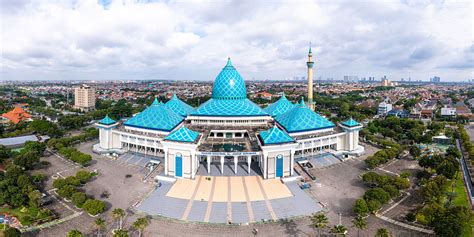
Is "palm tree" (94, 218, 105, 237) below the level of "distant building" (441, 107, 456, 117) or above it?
below

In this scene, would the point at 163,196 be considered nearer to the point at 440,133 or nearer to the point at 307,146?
the point at 307,146

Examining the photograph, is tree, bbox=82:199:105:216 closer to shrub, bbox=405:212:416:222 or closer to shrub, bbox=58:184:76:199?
shrub, bbox=58:184:76:199

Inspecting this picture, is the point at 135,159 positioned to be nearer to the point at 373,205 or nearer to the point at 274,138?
the point at 274,138

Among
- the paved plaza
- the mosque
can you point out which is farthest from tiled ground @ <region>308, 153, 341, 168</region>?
the paved plaza

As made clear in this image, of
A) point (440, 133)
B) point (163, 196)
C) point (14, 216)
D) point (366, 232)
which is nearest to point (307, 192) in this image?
point (366, 232)

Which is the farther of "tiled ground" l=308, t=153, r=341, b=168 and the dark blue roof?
the dark blue roof

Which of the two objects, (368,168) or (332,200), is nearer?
(332,200)
